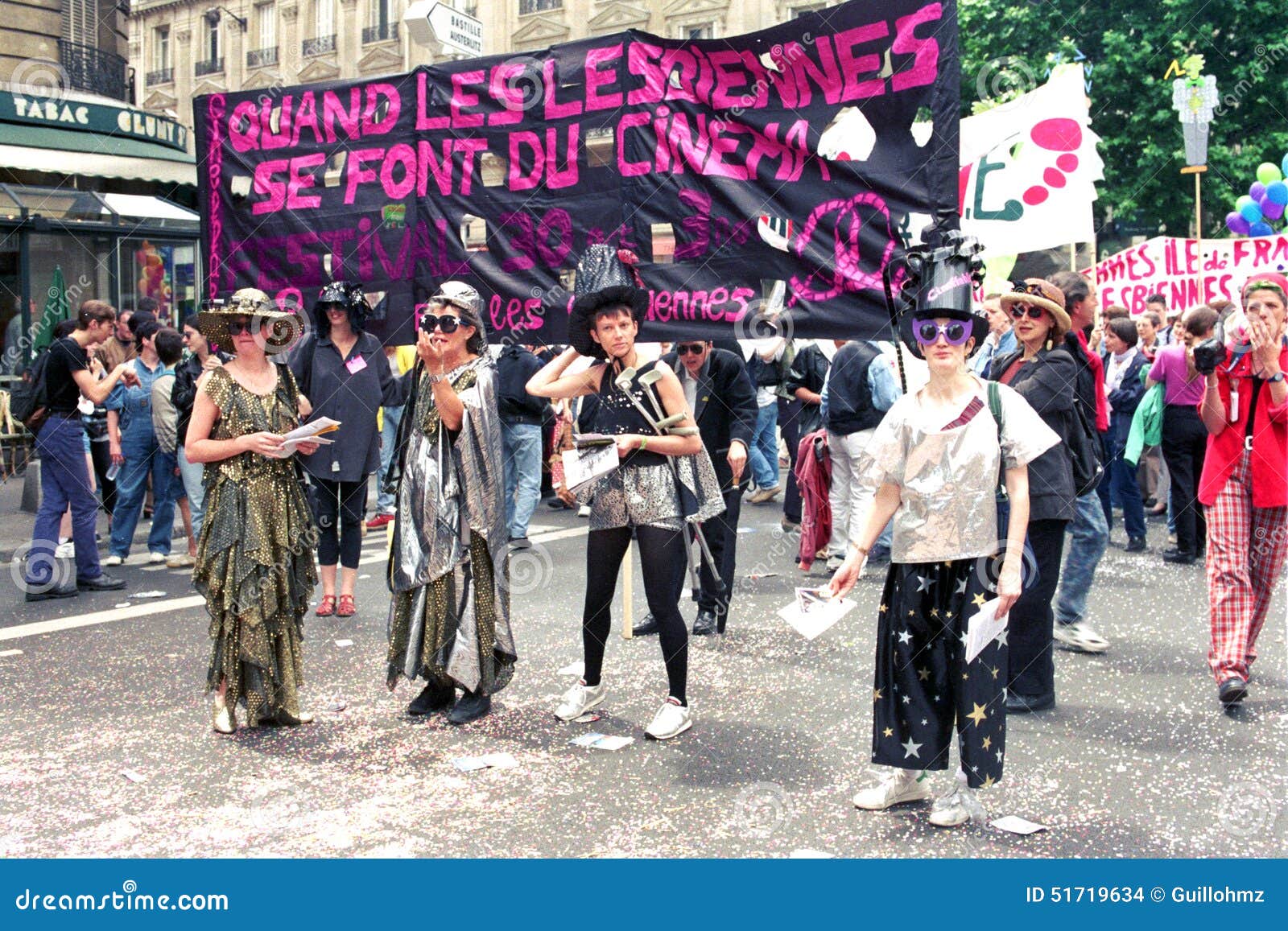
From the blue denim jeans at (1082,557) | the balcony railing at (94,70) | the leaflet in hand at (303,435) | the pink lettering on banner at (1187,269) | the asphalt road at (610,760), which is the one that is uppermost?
the balcony railing at (94,70)

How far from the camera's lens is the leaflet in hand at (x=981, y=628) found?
3996 mm

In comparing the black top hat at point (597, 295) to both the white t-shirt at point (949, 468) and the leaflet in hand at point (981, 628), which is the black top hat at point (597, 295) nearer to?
the white t-shirt at point (949, 468)

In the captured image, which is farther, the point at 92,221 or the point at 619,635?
the point at 92,221

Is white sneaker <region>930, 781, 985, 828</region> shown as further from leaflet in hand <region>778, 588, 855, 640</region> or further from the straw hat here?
the straw hat

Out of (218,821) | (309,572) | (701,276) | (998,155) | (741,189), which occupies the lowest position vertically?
(218,821)

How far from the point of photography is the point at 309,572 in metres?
→ 5.61

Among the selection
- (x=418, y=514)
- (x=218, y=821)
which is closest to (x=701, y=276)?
(x=418, y=514)

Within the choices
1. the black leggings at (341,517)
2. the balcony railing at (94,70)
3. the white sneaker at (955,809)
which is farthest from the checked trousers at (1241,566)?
the balcony railing at (94,70)

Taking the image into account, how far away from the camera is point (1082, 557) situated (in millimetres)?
6816

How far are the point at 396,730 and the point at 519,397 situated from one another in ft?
15.3

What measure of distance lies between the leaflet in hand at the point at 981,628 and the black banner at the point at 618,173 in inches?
64.0

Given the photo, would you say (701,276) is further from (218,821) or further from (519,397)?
(519,397)

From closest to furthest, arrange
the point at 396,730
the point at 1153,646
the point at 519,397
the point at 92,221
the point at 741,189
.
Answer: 1. the point at 396,730
2. the point at 741,189
3. the point at 1153,646
4. the point at 519,397
5. the point at 92,221

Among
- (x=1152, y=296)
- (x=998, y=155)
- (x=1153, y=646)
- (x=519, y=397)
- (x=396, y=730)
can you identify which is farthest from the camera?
(x=1152, y=296)
